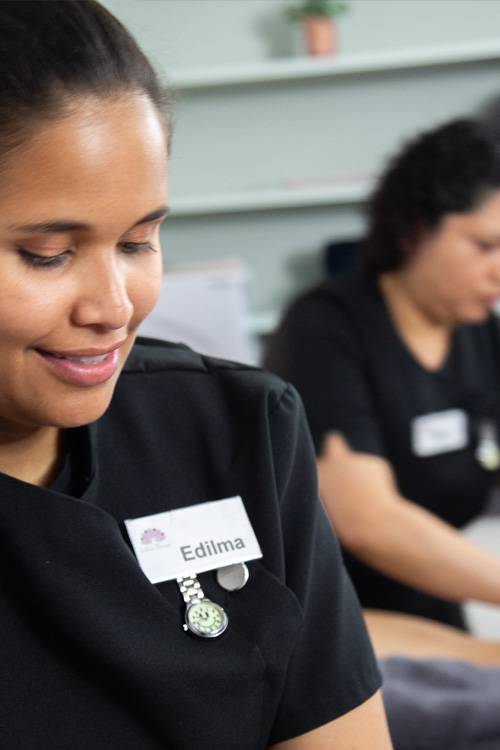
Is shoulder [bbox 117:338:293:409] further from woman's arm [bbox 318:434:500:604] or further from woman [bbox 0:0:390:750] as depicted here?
woman's arm [bbox 318:434:500:604]

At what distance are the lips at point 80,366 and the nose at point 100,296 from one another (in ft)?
0.10

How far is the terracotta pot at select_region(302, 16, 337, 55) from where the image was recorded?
3.00 meters

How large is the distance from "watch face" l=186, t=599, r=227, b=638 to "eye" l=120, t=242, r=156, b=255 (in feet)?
1.02

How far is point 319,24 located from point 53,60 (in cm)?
A: 271

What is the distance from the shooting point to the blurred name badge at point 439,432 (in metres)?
1.57

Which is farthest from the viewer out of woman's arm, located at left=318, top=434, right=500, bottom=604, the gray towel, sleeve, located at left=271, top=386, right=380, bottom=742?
woman's arm, located at left=318, top=434, right=500, bottom=604

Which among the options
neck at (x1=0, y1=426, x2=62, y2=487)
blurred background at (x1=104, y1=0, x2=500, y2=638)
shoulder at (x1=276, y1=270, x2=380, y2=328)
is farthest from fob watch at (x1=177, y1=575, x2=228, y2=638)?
blurred background at (x1=104, y1=0, x2=500, y2=638)

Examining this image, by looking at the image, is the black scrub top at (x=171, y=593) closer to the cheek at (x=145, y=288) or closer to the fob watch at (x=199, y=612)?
the fob watch at (x=199, y=612)

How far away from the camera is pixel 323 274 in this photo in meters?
3.55

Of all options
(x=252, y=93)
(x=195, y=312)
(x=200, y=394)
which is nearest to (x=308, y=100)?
(x=252, y=93)

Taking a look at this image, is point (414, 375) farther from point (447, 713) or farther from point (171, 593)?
point (171, 593)

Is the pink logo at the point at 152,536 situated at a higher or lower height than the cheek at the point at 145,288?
lower

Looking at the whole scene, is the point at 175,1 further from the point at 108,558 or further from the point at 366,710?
the point at 366,710

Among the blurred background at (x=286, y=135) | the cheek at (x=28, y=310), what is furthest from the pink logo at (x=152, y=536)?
the blurred background at (x=286, y=135)
